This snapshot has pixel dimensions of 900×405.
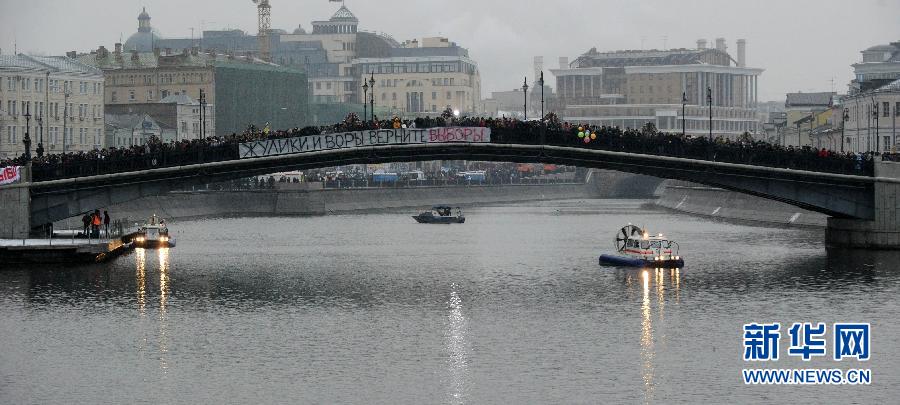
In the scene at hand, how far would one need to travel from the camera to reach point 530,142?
95.1 m

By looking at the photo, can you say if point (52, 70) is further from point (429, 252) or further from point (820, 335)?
point (820, 335)

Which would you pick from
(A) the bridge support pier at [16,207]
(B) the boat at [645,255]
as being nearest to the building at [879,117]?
(B) the boat at [645,255]

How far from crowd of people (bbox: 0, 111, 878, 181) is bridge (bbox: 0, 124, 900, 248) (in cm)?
11

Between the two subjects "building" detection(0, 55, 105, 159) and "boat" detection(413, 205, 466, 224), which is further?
"building" detection(0, 55, 105, 159)

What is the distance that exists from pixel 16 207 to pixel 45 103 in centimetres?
9209

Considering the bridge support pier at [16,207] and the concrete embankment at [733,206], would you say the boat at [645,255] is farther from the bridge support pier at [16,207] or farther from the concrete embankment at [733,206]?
the bridge support pier at [16,207]

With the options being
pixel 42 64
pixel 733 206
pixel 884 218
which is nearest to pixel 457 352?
pixel 884 218

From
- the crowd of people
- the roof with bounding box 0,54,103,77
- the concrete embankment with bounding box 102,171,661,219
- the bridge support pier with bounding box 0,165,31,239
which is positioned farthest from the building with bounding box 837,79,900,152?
the roof with bounding box 0,54,103,77

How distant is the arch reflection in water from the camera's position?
53.2 m

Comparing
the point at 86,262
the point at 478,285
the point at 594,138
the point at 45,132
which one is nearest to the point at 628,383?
the point at 478,285

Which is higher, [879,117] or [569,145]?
[879,117]

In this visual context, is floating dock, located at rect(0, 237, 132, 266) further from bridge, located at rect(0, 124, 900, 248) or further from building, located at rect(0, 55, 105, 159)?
building, located at rect(0, 55, 105, 159)

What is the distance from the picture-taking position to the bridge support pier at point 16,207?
308 ft

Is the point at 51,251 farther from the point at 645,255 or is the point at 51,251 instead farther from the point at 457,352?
the point at 457,352
